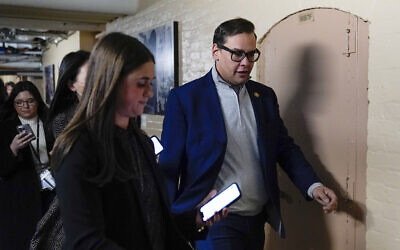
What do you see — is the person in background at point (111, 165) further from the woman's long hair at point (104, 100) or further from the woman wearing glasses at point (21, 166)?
the woman wearing glasses at point (21, 166)

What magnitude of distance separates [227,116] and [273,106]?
257 millimetres

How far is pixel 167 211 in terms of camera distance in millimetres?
1132

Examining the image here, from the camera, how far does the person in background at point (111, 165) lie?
0.91 meters

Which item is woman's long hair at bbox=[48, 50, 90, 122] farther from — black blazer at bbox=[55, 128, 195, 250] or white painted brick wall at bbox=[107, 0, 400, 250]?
white painted brick wall at bbox=[107, 0, 400, 250]

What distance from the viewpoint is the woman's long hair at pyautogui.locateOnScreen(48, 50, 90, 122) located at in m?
1.93

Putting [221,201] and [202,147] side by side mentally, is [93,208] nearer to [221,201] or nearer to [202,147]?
[221,201]

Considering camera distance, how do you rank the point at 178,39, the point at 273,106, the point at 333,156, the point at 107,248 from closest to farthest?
the point at 107,248
the point at 273,106
the point at 333,156
the point at 178,39

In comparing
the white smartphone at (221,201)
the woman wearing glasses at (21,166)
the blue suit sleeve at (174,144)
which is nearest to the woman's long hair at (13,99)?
the woman wearing glasses at (21,166)

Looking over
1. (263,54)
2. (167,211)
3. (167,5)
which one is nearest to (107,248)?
(167,211)

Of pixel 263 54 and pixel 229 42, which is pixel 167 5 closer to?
pixel 263 54

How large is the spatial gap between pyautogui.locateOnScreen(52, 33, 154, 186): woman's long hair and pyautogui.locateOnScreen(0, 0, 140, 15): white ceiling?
343 centimetres

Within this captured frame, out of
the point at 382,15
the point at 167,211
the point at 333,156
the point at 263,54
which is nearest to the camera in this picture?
the point at 167,211

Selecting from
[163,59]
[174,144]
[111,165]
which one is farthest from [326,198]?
[163,59]

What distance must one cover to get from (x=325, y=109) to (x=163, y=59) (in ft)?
7.04
